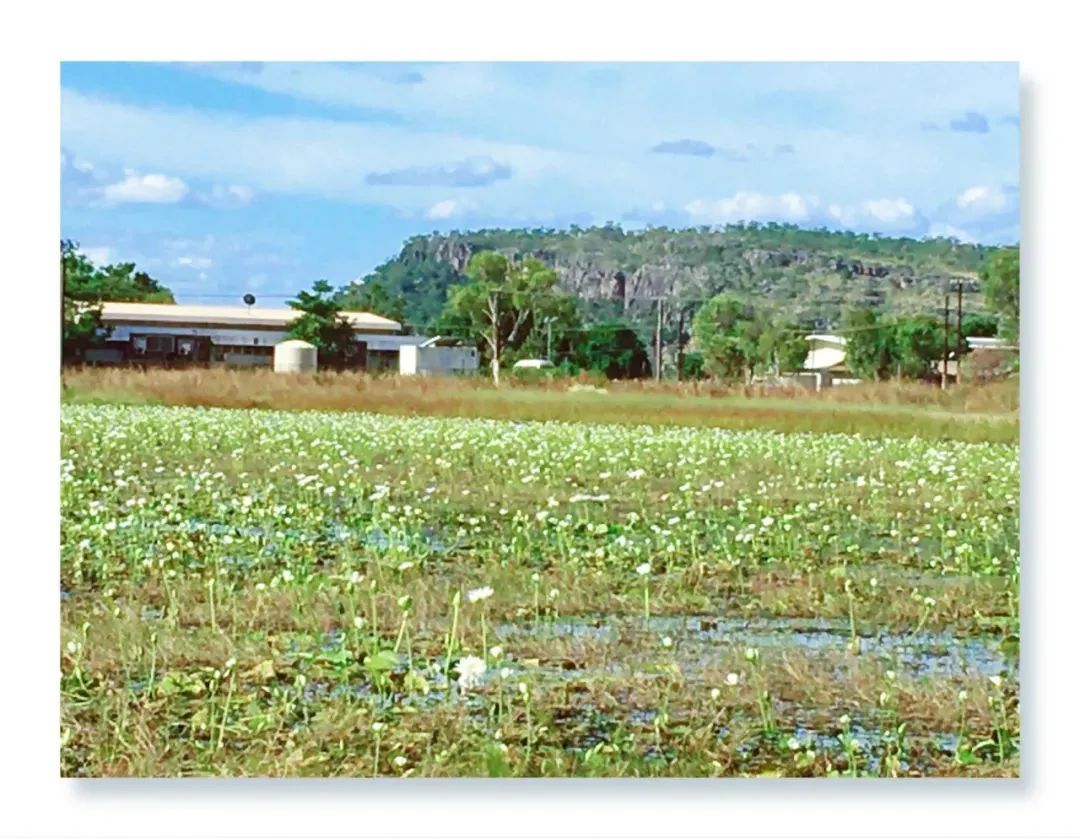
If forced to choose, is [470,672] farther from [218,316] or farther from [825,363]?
[825,363]

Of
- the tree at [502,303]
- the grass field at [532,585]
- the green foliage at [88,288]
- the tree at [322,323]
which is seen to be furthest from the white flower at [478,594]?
the green foliage at [88,288]

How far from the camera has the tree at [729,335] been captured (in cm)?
478

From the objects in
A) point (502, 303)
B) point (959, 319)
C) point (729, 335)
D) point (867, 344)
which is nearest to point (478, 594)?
point (502, 303)

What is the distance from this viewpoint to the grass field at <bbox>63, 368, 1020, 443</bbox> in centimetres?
480

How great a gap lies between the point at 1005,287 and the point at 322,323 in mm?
1887

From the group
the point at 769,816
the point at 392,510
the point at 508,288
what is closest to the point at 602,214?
the point at 508,288

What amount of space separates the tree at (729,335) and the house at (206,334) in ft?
2.80

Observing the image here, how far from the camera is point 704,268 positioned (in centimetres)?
475

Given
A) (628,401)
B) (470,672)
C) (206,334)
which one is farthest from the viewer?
(628,401)

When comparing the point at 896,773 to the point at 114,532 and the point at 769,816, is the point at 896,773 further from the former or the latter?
the point at 114,532

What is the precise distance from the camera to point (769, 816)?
4602mm

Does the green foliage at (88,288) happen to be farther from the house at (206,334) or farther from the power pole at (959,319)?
the power pole at (959,319)

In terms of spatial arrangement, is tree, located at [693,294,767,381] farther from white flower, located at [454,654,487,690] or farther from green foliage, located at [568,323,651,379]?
white flower, located at [454,654,487,690]
